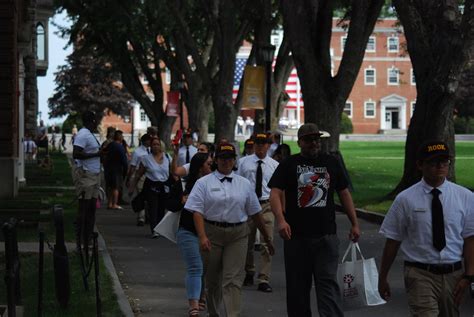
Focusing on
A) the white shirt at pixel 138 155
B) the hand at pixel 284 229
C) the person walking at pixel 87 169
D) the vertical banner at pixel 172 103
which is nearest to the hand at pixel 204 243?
the hand at pixel 284 229

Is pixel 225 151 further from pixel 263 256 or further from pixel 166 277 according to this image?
pixel 166 277

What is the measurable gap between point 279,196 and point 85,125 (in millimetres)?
6136

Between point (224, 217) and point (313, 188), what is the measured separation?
4.11 feet

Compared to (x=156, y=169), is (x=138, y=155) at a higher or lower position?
higher

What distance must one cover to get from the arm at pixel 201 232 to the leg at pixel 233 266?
0.87 ft

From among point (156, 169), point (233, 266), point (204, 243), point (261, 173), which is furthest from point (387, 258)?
point (156, 169)

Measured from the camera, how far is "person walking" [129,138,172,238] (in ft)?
60.7

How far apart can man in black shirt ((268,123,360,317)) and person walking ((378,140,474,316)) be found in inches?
61.1

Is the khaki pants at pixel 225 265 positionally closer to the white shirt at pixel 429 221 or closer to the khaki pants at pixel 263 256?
the khaki pants at pixel 263 256

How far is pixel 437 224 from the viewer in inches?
276

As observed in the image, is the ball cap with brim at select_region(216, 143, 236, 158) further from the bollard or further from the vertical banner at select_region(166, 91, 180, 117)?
the vertical banner at select_region(166, 91, 180, 117)

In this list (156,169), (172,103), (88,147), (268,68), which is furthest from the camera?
(172,103)

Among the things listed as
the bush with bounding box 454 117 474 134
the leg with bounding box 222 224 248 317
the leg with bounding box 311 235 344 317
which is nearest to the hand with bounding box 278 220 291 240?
the leg with bounding box 311 235 344 317

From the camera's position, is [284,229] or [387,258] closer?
[387,258]
